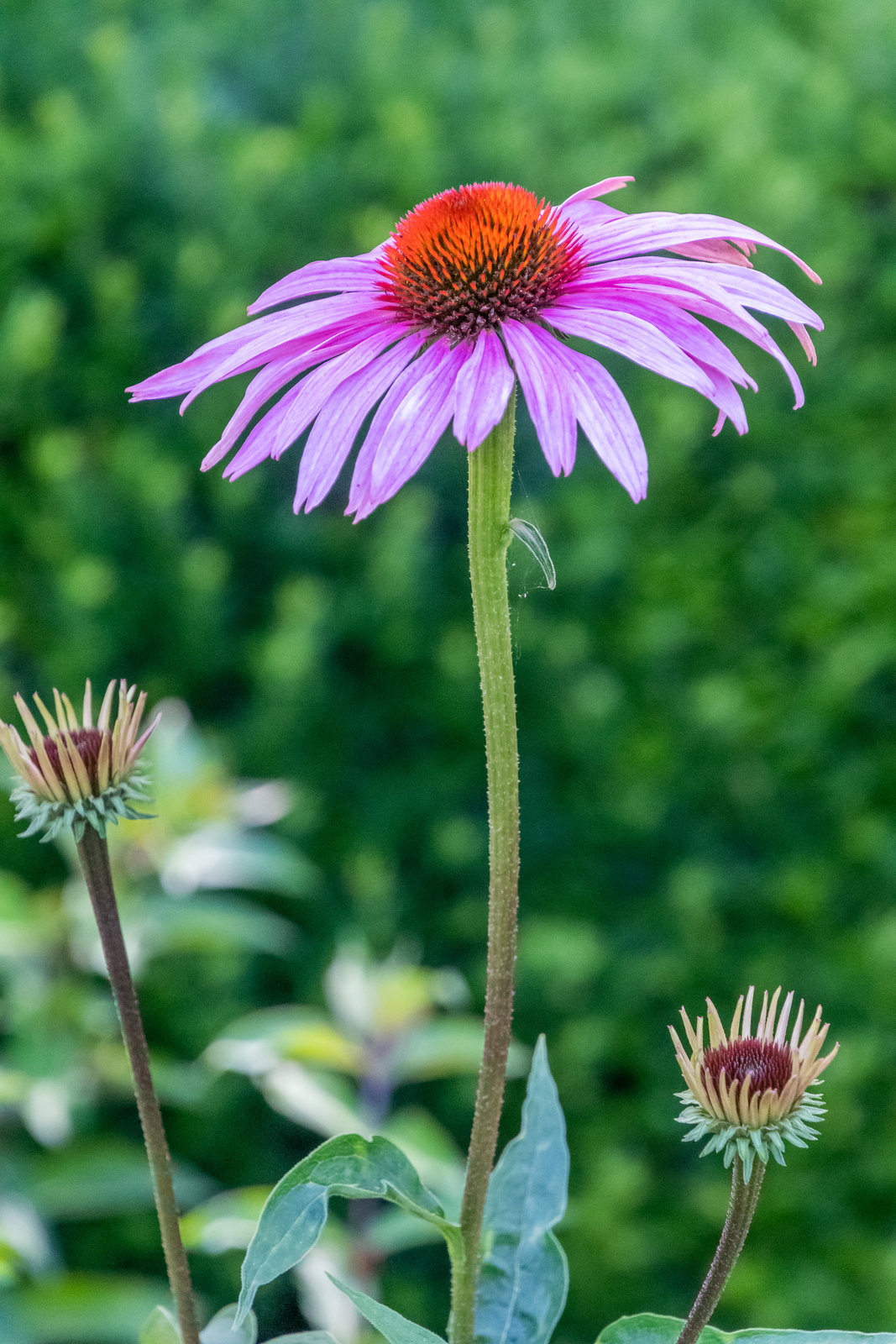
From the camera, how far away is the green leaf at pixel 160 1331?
17.6 inches

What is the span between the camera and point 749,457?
1.82m

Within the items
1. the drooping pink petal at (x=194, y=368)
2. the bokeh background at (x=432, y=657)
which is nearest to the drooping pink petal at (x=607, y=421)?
the drooping pink petal at (x=194, y=368)

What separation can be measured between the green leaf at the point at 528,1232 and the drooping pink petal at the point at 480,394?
245 millimetres

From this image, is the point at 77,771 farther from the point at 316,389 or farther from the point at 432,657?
the point at 432,657

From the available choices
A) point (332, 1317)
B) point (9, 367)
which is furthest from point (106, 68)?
point (332, 1317)

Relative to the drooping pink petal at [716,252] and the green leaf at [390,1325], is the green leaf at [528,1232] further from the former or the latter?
the drooping pink petal at [716,252]

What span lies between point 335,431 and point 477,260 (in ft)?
0.31

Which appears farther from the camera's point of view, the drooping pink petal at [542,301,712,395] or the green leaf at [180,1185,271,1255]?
the green leaf at [180,1185,271,1255]

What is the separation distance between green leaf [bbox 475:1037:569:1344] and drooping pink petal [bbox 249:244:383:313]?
0.28 meters

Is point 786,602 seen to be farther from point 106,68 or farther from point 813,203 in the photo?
point 106,68

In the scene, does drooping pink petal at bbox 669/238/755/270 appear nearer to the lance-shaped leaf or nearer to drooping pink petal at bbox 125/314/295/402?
drooping pink petal at bbox 125/314/295/402

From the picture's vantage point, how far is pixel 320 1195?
406 millimetres

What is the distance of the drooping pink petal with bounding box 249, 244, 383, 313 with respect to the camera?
0.46m

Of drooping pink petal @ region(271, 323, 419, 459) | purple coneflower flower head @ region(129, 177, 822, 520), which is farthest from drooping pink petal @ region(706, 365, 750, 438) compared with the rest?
drooping pink petal @ region(271, 323, 419, 459)
